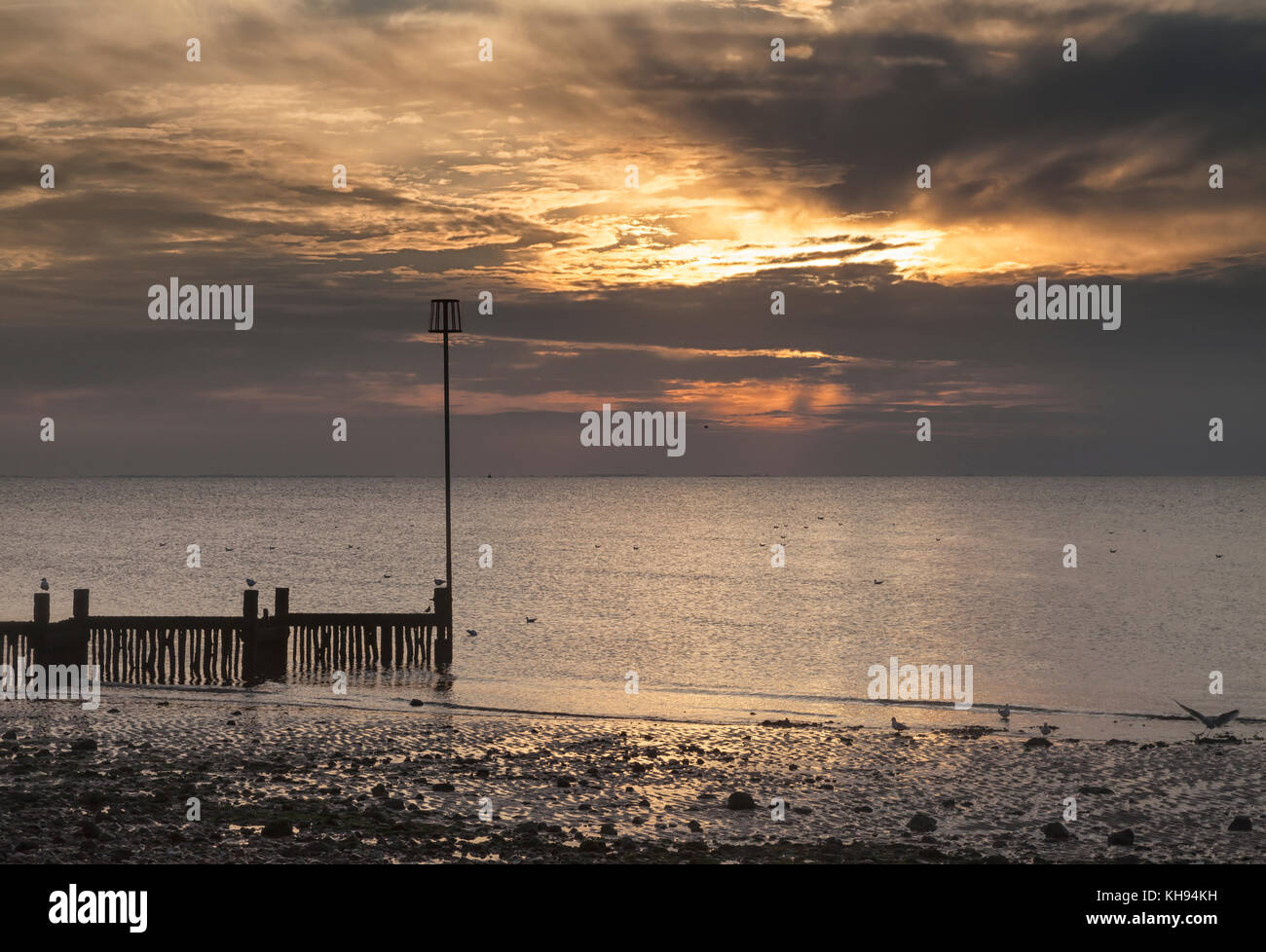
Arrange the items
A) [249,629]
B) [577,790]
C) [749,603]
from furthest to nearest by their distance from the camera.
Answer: [749,603] → [249,629] → [577,790]

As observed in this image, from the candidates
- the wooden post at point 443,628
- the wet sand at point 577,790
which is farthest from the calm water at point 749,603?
the wet sand at point 577,790

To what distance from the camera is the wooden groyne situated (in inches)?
1155

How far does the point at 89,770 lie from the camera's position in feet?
58.5

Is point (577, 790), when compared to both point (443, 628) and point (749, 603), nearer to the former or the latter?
point (443, 628)

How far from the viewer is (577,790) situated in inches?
724

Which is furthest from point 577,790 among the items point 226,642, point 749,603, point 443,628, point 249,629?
point 749,603

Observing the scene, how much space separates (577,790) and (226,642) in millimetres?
16945

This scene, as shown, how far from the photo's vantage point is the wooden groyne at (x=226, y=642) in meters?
29.3

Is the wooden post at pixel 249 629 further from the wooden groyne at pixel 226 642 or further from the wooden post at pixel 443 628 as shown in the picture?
the wooden post at pixel 443 628
